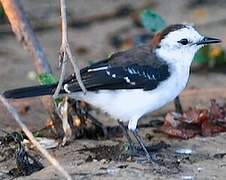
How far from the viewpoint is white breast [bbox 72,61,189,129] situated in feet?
21.0

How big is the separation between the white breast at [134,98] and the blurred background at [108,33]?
1761 millimetres

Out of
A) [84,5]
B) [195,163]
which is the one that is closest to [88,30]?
[84,5]

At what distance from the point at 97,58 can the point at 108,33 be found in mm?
917

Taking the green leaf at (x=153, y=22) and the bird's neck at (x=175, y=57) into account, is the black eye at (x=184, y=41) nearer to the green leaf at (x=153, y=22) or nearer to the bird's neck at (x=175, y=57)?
the bird's neck at (x=175, y=57)

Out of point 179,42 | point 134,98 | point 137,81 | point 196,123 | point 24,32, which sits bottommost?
point 196,123

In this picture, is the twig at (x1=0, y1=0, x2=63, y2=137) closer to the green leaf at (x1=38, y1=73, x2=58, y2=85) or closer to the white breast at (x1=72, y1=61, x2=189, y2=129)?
the green leaf at (x1=38, y1=73, x2=58, y2=85)

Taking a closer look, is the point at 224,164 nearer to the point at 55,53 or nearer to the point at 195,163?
the point at 195,163

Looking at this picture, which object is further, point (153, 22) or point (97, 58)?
point (97, 58)

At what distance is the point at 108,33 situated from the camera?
423 inches

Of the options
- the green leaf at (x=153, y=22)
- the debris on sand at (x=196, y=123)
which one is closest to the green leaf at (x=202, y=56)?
the green leaf at (x=153, y=22)

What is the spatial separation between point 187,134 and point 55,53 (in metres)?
3.43

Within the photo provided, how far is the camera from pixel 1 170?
605 cm

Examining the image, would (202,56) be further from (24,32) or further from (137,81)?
(137,81)

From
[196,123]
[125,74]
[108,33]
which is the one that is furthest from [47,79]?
[108,33]
